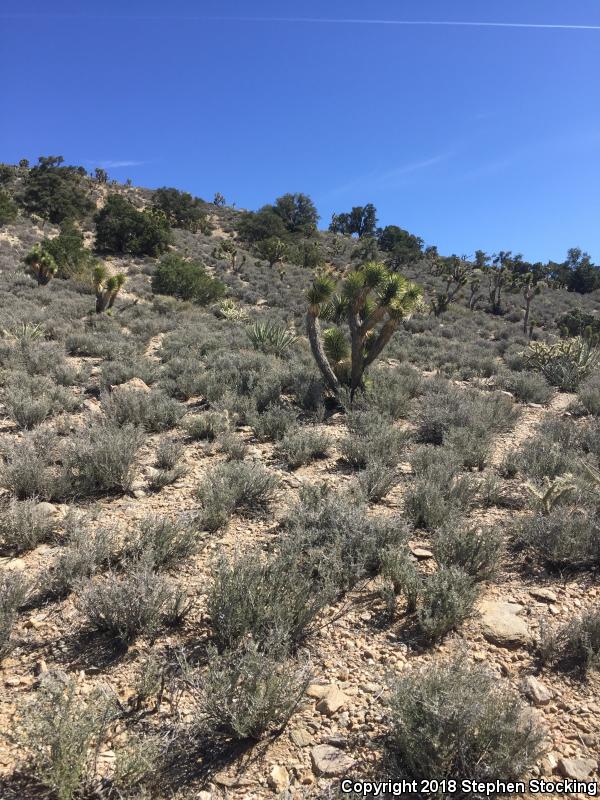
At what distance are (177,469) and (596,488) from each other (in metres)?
4.78

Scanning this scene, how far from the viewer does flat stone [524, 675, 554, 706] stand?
2748mm

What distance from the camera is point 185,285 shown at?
72.5ft

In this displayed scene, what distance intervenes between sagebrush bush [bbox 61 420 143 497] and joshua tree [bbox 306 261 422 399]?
4.91 metres

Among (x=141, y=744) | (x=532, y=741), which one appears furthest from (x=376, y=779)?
(x=141, y=744)

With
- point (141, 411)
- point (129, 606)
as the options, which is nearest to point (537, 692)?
point (129, 606)

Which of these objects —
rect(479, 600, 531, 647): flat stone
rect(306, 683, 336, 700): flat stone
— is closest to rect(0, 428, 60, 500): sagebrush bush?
Answer: rect(306, 683, 336, 700): flat stone

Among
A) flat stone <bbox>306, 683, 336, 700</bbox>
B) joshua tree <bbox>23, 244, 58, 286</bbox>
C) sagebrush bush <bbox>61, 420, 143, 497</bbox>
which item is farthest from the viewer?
joshua tree <bbox>23, 244, 58, 286</bbox>

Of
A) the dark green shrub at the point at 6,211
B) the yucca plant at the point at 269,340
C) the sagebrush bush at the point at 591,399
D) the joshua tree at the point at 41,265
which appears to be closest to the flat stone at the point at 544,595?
the sagebrush bush at the point at 591,399

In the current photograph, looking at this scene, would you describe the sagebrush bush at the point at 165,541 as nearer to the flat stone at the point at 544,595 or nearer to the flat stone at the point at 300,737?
the flat stone at the point at 300,737

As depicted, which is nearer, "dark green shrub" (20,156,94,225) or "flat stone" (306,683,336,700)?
"flat stone" (306,683,336,700)

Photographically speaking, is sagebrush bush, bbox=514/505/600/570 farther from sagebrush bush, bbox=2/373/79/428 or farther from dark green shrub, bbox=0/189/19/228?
dark green shrub, bbox=0/189/19/228

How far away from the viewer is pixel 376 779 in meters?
2.31

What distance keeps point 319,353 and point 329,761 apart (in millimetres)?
7661

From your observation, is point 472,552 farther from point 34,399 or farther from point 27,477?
point 34,399
